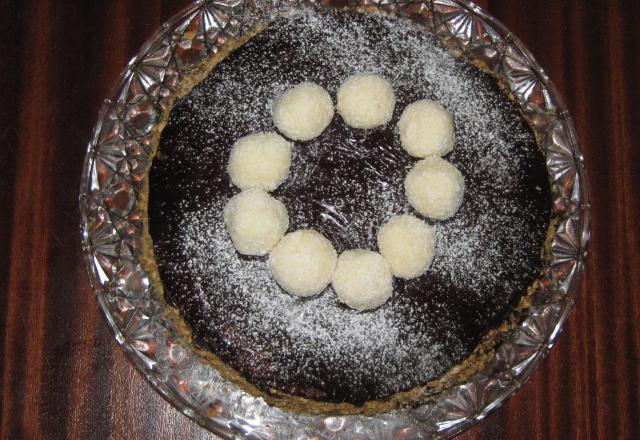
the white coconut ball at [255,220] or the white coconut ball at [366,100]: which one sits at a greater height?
the white coconut ball at [366,100]

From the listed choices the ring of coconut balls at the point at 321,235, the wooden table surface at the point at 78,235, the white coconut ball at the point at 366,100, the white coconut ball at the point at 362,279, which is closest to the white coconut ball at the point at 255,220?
the ring of coconut balls at the point at 321,235

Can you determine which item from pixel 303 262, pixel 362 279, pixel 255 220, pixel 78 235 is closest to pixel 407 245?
pixel 362 279

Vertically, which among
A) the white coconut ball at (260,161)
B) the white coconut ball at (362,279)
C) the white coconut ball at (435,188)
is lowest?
the white coconut ball at (362,279)

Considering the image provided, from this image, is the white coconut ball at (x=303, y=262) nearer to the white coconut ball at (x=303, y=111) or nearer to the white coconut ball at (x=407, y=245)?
the white coconut ball at (x=407, y=245)

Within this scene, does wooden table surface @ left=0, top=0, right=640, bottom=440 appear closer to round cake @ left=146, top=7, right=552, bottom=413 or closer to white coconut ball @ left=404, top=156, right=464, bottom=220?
round cake @ left=146, top=7, right=552, bottom=413

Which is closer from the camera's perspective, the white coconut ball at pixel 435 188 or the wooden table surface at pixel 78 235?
the white coconut ball at pixel 435 188

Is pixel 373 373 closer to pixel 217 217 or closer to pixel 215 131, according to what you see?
pixel 217 217
